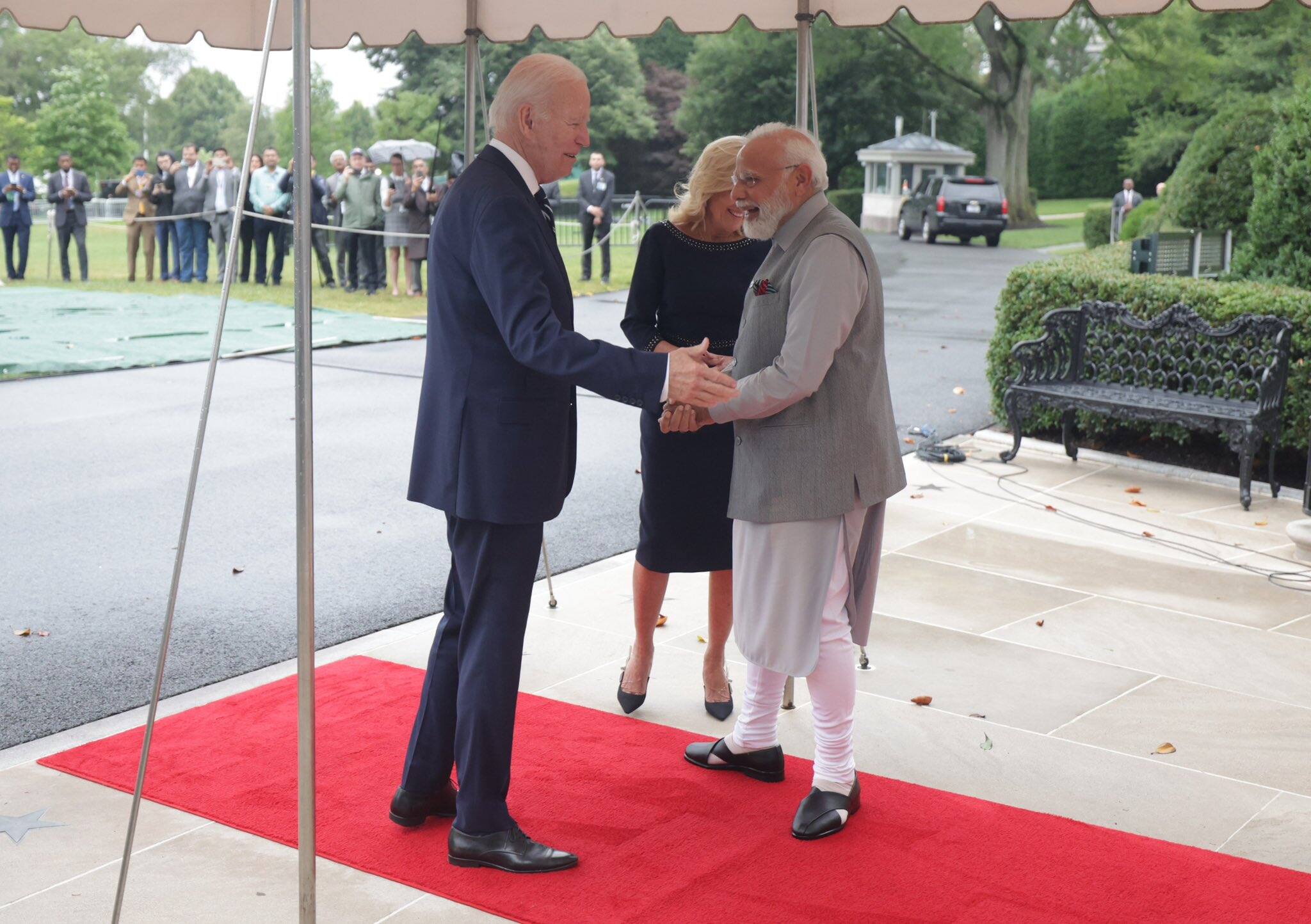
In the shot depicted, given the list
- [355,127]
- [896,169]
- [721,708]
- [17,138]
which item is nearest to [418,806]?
[721,708]

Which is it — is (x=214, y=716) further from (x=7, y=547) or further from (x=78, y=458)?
(x=78, y=458)

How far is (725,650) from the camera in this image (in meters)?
5.68

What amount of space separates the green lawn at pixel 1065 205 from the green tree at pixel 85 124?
124ft

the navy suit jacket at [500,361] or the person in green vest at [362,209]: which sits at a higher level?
the person in green vest at [362,209]

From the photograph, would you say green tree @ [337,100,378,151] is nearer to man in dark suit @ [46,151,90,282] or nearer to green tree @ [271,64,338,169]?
green tree @ [271,64,338,169]

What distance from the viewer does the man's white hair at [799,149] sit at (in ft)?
12.7

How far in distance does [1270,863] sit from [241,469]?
731cm

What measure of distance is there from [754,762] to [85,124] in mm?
58075

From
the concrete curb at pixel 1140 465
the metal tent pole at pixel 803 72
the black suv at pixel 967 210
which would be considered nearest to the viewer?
the metal tent pole at pixel 803 72

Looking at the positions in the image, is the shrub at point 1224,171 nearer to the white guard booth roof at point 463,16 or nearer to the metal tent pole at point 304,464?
the white guard booth roof at point 463,16

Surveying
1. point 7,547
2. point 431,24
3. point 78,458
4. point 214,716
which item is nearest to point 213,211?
point 78,458

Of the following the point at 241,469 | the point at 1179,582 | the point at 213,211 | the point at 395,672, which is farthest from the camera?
the point at 213,211

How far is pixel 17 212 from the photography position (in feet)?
71.6

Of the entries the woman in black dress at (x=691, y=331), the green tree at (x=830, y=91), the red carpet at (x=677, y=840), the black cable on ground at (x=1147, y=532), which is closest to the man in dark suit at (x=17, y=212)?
the black cable on ground at (x=1147, y=532)
